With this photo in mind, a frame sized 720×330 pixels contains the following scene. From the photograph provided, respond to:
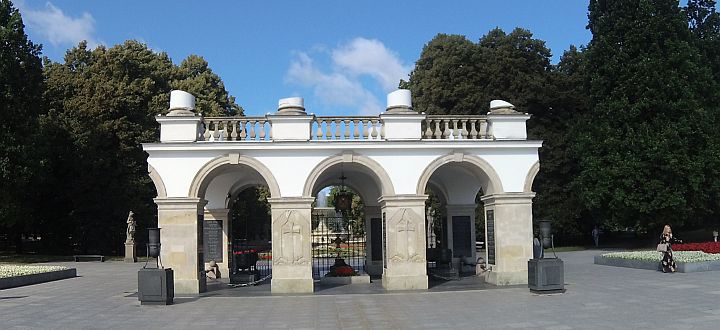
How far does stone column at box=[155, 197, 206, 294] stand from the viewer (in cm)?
1791

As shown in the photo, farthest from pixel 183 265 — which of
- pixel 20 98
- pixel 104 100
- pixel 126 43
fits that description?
pixel 126 43

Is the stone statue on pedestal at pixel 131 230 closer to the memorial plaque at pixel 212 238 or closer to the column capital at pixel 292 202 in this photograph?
the memorial plaque at pixel 212 238

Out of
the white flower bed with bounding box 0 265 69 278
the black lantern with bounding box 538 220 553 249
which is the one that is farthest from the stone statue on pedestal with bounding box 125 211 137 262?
the black lantern with bounding box 538 220 553 249

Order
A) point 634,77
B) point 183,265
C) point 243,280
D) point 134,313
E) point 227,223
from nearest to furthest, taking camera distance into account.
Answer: point 134,313 → point 183,265 → point 243,280 → point 227,223 → point 634,77

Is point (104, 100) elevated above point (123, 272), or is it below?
above

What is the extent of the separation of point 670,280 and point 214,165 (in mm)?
13231

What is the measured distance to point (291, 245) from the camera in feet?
59.0

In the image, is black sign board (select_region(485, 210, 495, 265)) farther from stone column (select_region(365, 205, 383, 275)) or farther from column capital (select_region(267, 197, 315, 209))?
column capital (select_region(267, 197, 315, 209))

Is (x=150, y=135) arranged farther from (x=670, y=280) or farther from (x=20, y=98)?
(x=670, y=280)

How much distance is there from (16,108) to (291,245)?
21899 mm

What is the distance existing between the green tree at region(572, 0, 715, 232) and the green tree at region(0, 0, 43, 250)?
28.5 metres

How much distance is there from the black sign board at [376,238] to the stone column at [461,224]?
2.52m

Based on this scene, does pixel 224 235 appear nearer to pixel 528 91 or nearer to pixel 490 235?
pixel 490 235

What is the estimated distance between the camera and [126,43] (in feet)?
143
